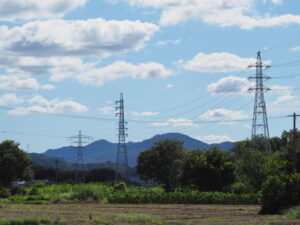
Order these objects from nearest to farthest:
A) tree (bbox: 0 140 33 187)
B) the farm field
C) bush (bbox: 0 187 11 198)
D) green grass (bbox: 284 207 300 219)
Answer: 1. the farm field
2. green grass (bbox: 284 207 300 219)
3. bush (bbox: 0 187 11 198)
4. tree (bbox: 0 140 33 187)

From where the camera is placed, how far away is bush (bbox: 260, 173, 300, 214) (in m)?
41.0

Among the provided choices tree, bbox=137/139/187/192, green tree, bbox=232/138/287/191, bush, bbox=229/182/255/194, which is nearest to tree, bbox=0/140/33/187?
bush, bbox=229/182/255/194

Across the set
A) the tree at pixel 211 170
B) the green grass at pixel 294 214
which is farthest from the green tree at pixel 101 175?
the green grass at pixel 294 214

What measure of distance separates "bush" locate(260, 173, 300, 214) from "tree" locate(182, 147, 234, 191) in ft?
108

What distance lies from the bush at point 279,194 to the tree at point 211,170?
32789 mm

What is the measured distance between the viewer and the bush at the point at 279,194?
41031 millimetres

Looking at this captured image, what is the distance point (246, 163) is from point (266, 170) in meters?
2.50

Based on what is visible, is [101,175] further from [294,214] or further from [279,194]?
[294,214]

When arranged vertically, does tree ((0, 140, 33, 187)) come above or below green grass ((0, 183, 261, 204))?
above

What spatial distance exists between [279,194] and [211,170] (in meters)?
34.6

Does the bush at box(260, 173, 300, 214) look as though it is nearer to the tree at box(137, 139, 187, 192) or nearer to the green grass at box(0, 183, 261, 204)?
the green grass at box(0, 183, 261, 204)

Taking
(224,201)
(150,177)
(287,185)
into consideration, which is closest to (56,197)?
(224,201)

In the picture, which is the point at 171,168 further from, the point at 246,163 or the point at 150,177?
the point at 246,163

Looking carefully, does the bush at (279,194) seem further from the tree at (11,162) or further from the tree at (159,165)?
the tree at (159,165)
